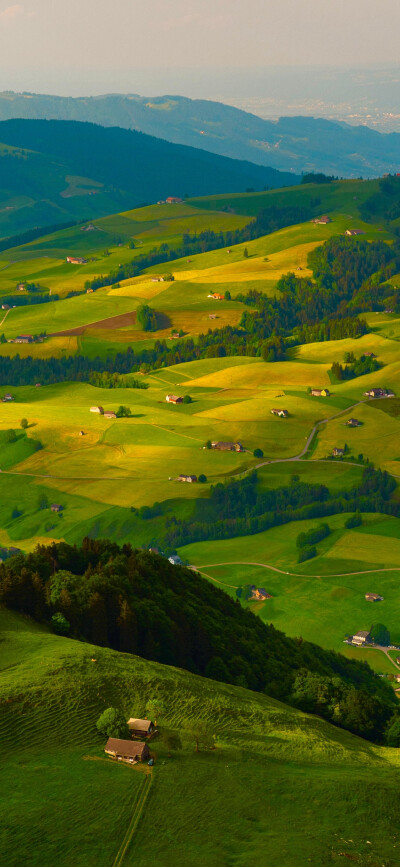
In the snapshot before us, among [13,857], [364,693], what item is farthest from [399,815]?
[364,693]

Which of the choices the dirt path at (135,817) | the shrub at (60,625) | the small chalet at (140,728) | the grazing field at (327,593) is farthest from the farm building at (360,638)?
the dirt path at (135,817)

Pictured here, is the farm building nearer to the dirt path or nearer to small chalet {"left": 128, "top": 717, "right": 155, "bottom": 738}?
small chalet {"left": 128, "top": 717, "right": 155, "bottom": 738}

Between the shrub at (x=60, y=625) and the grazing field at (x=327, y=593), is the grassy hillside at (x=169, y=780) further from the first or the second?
the grazing field at (x=327, y=593)

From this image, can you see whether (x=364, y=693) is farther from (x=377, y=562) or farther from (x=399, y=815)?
(x=377, y=562)

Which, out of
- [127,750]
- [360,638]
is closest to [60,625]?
[127,750]

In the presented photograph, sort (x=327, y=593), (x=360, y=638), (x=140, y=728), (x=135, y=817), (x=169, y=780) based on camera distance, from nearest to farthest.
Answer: (x=135, y=817) → (x=169, y=780) → (x=140, y=728) → (x=360, y=638) → (x=327, y=593)

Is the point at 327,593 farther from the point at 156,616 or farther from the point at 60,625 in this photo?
Answer: the point at 60,625
